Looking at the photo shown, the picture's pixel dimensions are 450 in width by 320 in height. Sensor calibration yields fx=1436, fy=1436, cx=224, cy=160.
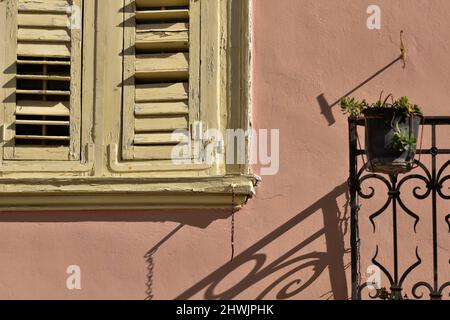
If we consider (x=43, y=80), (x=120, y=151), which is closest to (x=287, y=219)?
(x=120, y=151)

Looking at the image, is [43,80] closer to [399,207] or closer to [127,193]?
[127,193]

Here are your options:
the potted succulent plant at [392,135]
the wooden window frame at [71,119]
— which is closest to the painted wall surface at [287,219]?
the wooden window frame at [71,119]

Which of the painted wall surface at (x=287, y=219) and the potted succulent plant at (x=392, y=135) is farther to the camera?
the painted wall surface at (x=287, y=219)

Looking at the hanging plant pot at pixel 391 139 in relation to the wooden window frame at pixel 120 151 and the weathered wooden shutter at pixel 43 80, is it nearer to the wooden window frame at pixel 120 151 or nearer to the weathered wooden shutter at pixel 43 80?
the wooden window frame at pixel 120 151

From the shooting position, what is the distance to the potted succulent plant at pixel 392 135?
25.3 ft

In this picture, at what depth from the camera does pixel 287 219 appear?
8.34 meters

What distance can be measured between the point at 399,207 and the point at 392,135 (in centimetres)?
72

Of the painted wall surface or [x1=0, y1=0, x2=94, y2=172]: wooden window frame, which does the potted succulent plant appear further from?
[x1=0, y1=0, x2=94, y2=172]: wooden window frame

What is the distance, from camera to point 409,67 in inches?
334

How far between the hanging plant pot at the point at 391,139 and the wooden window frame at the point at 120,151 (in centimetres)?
90

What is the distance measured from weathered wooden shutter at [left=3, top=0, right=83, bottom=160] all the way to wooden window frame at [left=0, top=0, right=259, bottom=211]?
59mm

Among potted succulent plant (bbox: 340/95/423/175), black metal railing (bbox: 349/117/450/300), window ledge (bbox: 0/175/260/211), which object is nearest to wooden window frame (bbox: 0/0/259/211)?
window ledge (bbox: 0/175/260/211)

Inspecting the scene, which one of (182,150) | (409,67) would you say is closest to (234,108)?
(182,150)

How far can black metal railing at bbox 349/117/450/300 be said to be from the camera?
25.6 ft
